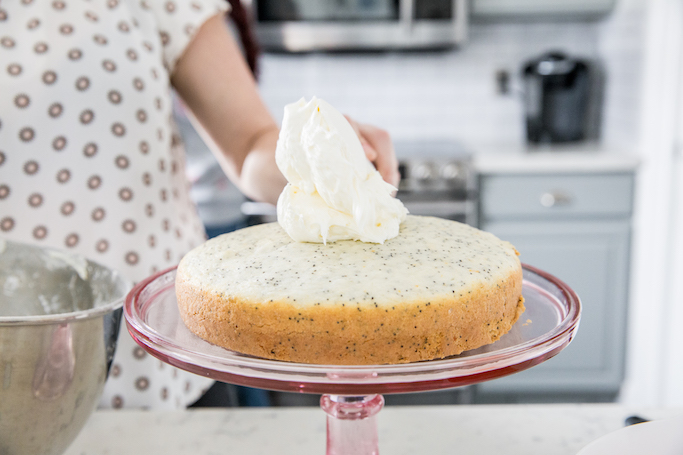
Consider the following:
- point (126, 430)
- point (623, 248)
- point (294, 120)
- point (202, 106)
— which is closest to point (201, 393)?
point (126, 430)

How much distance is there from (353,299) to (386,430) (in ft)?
1.07

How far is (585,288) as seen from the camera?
2.23 meters

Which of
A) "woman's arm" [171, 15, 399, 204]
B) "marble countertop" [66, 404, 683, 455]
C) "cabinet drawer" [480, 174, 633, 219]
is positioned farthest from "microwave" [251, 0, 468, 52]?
"marble countertop" [66, 404, 683, 455]

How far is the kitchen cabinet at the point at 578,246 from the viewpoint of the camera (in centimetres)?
214

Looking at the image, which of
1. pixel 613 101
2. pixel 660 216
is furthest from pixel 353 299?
pixel 613 101

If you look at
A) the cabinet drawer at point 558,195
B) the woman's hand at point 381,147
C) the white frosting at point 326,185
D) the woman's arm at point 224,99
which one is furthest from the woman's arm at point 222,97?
the cabinet drawer at point 558,195

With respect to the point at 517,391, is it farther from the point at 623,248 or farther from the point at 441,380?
the point at 441,380

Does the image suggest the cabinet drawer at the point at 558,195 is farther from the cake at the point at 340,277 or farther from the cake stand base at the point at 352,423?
the cake stand base at the point at 352,423

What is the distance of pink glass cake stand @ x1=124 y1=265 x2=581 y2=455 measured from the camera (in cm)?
38

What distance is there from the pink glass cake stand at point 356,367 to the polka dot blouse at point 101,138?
1.39 ft

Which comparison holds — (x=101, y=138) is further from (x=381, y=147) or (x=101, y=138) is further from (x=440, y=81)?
(x=440, y=81)

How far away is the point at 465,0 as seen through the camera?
7.54 feet

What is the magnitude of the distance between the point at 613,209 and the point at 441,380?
202 centimetres

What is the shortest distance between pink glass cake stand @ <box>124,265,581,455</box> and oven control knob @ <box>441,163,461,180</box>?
1.59m
